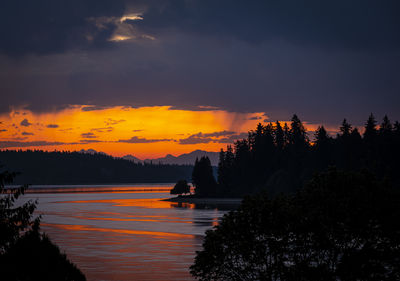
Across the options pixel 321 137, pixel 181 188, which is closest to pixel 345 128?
pixel 321 137

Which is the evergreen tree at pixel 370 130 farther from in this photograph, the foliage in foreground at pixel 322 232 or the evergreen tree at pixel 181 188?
the foliage in foreground at pixel 322 232

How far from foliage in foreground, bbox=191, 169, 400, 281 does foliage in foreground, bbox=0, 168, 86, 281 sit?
7.04m

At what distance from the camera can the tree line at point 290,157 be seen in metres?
126

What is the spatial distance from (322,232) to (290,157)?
14129cm

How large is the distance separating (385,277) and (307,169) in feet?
416

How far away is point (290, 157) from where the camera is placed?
163m

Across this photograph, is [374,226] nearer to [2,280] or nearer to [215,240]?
[215,240]

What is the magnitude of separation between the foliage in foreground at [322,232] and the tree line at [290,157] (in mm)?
100226

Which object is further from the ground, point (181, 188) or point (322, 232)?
point (322, 232)

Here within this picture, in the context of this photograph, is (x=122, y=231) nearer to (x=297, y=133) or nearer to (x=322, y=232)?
(x=322, y=232)

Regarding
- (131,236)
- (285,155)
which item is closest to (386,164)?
(285,155)

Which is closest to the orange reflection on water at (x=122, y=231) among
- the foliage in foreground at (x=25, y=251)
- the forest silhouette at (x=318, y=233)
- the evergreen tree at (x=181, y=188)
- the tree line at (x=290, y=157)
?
the foliage in foreground at (x=25, y=251)

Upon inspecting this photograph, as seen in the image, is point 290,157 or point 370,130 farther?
point 290,157

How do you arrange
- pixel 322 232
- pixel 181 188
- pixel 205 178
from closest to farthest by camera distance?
pixel 322 232 < pixel 205 178 < pixel 181 188
